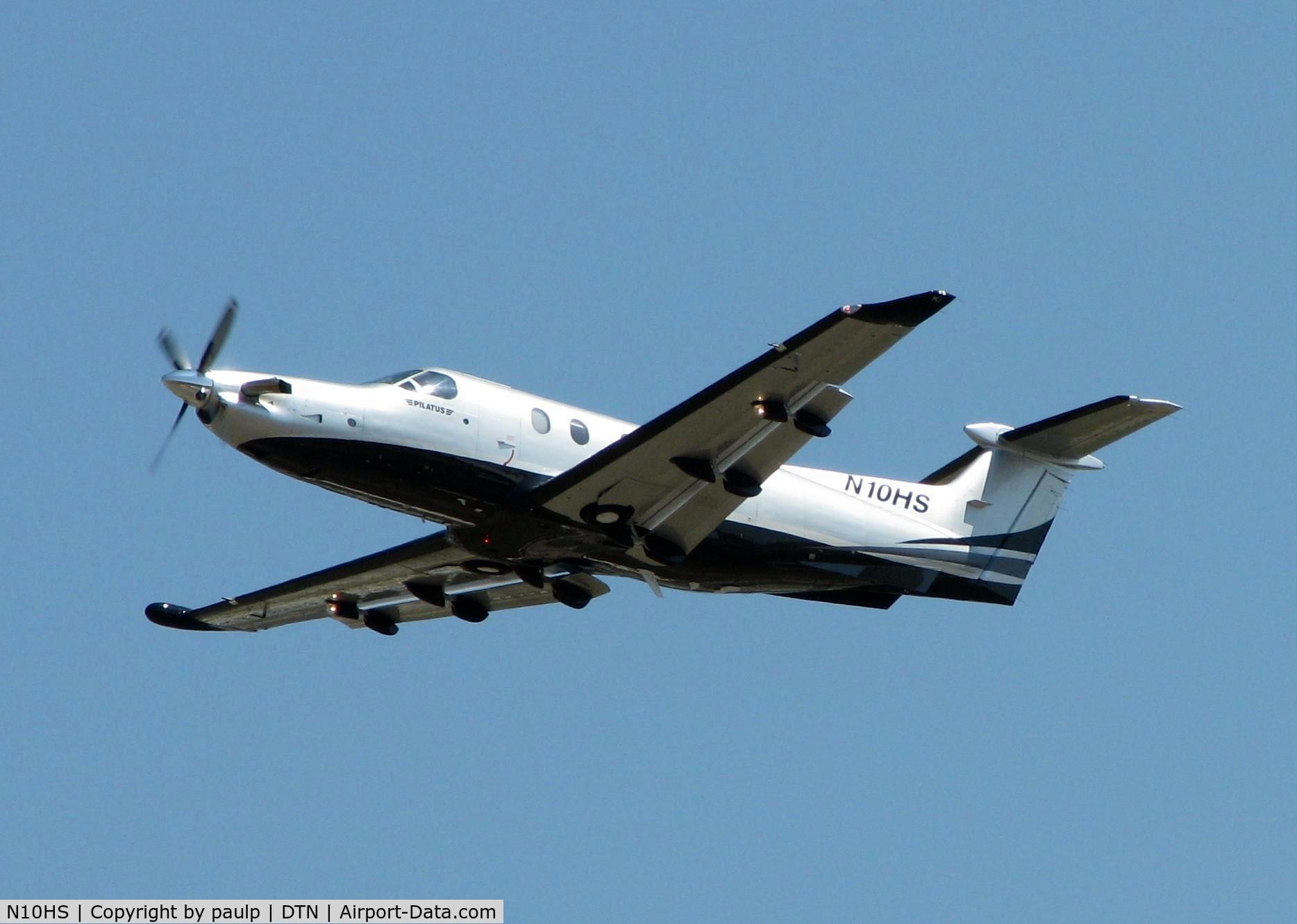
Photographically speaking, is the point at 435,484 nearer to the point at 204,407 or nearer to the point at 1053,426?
the point at 204,407

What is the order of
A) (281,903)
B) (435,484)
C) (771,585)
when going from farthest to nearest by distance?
Answer: (771,585) → (435,484) → (281,903)

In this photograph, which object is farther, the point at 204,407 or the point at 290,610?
the point at 290,610

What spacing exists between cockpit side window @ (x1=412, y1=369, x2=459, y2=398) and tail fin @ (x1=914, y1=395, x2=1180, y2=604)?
855 centimetres

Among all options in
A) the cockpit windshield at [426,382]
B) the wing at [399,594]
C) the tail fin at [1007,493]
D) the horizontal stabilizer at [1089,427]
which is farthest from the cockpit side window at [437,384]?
the horizontal stabilizer at [1089,427]

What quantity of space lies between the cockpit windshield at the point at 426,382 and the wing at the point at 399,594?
2.90 metres

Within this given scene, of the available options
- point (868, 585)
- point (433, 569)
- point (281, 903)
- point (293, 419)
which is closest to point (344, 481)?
point (293, 419)

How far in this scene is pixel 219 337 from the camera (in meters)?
27.1

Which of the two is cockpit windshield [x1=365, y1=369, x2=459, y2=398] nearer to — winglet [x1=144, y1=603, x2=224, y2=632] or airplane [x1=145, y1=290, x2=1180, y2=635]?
airplane [x1=145, y1=290, x2=1180, y2=635]

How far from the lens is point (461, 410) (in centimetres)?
2678

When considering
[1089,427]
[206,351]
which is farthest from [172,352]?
[1089,427]

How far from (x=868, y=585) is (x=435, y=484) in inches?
299

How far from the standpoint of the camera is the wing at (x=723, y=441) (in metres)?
23.2

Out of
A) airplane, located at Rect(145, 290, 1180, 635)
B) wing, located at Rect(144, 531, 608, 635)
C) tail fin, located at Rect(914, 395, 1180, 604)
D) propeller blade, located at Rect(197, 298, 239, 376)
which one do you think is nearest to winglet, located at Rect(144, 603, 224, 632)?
wing, located at Rect(144, 531, 608, 635)

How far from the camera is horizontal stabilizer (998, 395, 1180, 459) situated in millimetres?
26984
